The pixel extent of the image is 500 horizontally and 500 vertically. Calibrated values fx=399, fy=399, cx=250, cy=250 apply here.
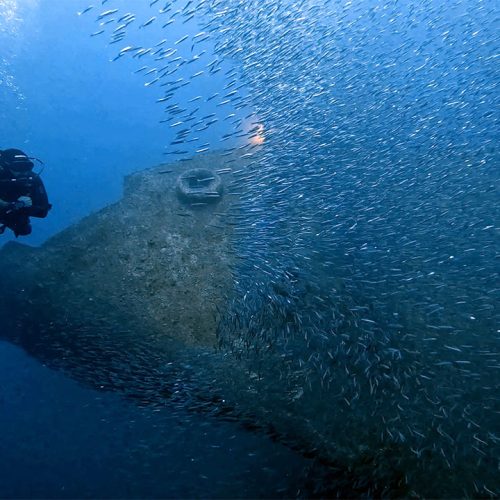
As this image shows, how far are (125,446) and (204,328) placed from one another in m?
2.50

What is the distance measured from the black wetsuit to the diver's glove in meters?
0.02

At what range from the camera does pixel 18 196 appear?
582 centimetres

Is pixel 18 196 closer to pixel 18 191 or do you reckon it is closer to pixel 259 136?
pixel 18 191

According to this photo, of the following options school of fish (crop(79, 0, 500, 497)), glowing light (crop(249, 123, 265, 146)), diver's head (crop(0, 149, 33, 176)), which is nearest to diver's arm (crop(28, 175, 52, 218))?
diver's head (crop(0, 149, 33, 176))

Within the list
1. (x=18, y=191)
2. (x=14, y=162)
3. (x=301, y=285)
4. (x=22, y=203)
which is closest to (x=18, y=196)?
(x=18, y=191)

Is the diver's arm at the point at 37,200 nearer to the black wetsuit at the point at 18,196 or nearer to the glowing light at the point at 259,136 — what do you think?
the black wetsuit at the point at 18,196

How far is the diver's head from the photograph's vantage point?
5734mm

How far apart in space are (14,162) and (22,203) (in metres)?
0.61

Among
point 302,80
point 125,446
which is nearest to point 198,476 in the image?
point 125,446

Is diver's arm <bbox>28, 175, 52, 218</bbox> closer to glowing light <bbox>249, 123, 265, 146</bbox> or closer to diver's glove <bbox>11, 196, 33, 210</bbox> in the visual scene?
diver's glove <bbox>11, 196, 33, 210</bbox>

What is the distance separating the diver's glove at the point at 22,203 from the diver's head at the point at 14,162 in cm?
35

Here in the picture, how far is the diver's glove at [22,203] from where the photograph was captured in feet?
18.5

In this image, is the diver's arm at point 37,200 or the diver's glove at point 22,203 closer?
the diver's glove at point 22,203

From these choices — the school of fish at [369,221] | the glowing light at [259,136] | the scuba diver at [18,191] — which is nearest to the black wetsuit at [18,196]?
the scuba diver at [18,191]
